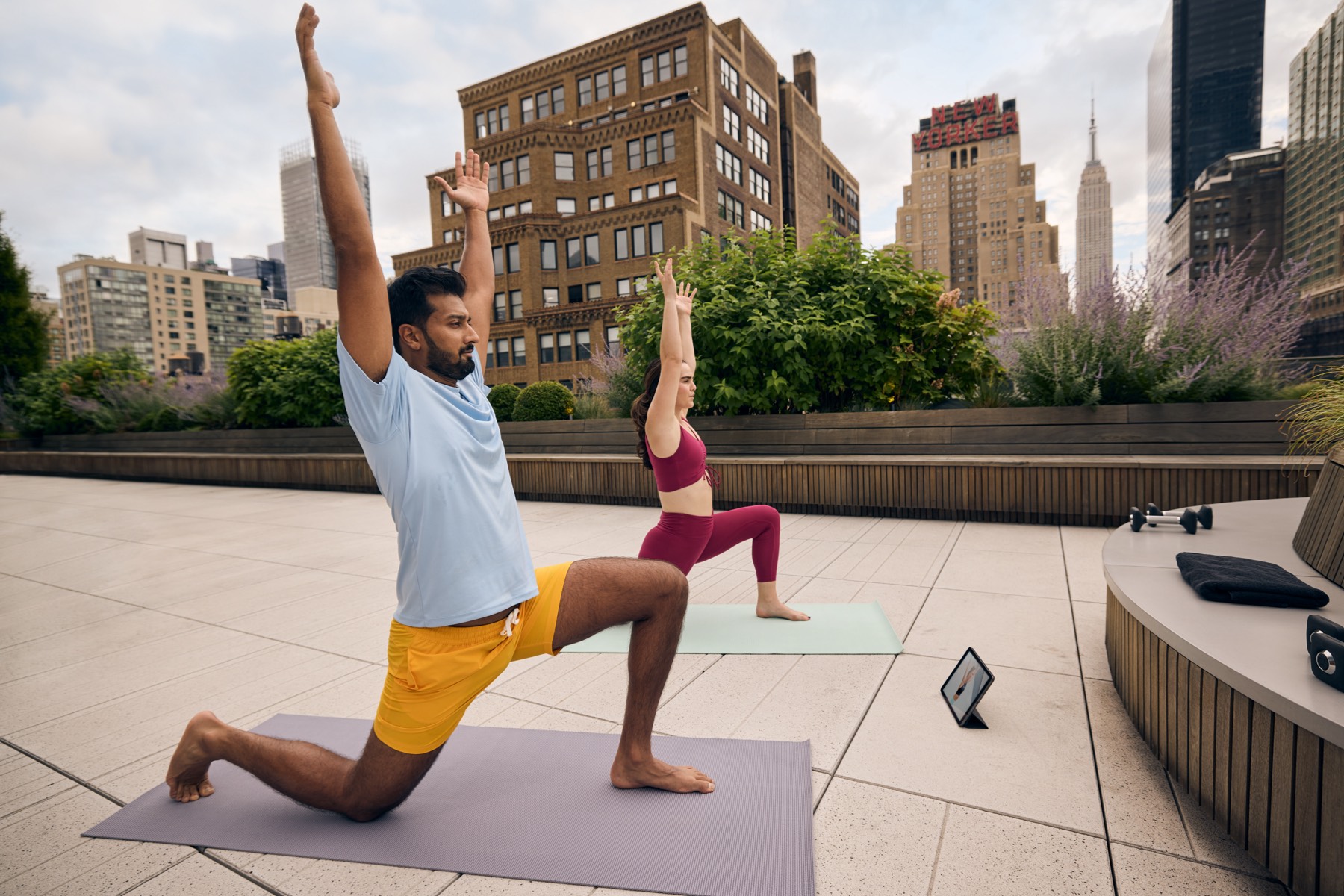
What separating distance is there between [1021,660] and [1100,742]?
86cm

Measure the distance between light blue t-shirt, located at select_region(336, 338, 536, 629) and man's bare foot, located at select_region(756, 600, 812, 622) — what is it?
2582mm

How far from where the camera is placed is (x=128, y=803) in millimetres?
2484

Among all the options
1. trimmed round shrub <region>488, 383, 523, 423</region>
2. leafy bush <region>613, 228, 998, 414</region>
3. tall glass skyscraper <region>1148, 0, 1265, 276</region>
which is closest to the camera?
leafy bush <region>613, 228, 998, 414</region>

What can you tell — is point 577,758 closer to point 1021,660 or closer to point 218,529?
point 1021,660

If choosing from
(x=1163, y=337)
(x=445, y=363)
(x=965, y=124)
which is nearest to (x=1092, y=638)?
(x=445, y=363)

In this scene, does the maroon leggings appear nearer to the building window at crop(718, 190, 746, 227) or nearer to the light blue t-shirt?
the light blue t-shirt

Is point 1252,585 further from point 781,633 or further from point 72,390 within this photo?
point 72,390

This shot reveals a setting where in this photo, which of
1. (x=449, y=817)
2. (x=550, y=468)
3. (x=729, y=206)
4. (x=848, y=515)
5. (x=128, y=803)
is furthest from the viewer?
(x=729, y=206)

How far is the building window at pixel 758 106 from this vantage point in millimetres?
42469

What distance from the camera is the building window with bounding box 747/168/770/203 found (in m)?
42.7

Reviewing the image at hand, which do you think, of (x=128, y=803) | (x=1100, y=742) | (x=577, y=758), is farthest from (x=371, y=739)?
(x=1100, y=742)

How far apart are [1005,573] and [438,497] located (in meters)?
4.65

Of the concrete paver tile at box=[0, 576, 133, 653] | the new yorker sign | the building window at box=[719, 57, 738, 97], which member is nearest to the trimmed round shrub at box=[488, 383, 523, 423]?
the concrete paver tile at box=[0, 576, 133, 653]

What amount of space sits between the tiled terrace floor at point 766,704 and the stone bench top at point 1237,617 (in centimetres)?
55
